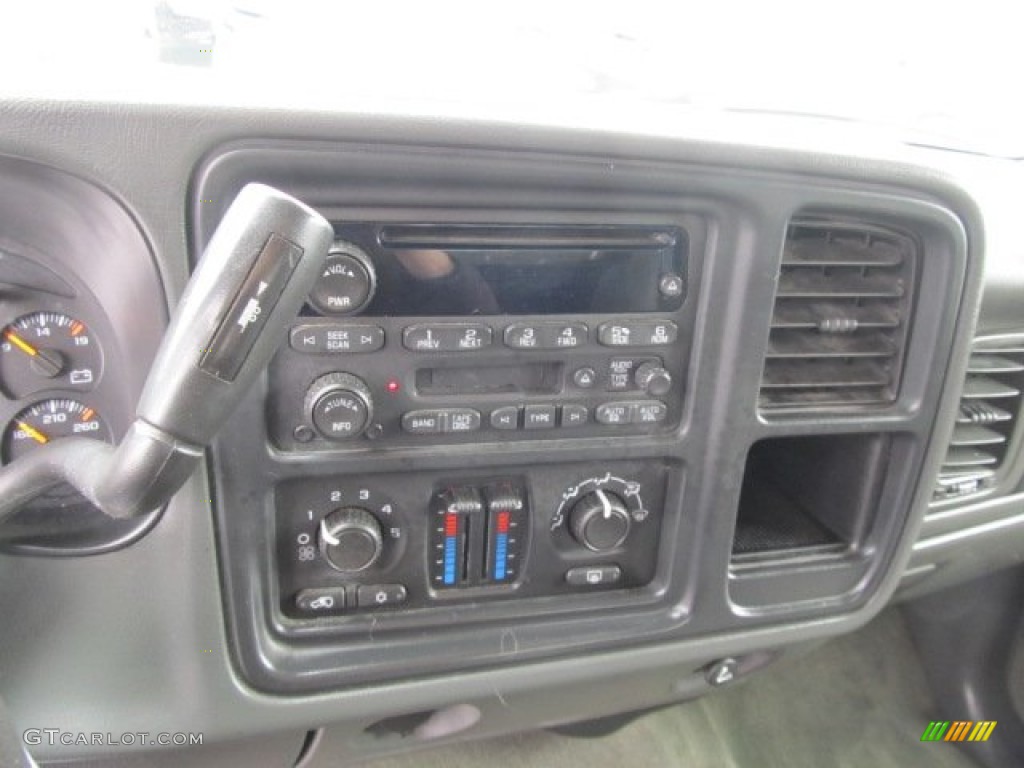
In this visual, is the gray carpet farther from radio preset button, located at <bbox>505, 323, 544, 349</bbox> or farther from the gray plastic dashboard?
radio preset button, located at <bbox>505, 323, 544, 349</bbox>

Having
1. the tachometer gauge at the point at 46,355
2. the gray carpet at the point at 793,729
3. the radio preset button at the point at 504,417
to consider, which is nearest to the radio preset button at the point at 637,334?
the radio preset button at the point at 504,417

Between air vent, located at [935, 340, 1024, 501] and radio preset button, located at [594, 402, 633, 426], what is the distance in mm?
698

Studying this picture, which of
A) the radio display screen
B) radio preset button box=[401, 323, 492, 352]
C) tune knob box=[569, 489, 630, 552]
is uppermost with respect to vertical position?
the radio display screen

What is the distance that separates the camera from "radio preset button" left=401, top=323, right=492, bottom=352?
0.84 m

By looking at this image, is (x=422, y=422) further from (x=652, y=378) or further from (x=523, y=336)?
(x=652, y=378)

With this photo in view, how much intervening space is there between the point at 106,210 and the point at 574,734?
136 cm

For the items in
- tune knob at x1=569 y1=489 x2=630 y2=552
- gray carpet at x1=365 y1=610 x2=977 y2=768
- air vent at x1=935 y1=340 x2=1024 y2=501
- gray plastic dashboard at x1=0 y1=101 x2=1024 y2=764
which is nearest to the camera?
gray plastic dashboard at x1=0 y1=101 x2=1024 y2=764

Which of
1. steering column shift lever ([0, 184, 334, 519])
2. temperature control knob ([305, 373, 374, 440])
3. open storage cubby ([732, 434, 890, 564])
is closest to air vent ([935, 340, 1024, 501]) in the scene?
open storage cubby ([732, 434, 890, 564])

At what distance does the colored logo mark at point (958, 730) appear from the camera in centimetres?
191

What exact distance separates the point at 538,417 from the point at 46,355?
51 centimetres

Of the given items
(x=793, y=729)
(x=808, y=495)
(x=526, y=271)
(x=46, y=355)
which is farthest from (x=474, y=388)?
(x=793, y=729)

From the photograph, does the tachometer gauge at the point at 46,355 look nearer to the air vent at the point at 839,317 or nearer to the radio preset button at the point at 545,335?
the radio preset button at the point at 545,335

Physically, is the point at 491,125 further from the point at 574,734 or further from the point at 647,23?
the point at 574,734

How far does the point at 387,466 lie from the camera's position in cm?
89
